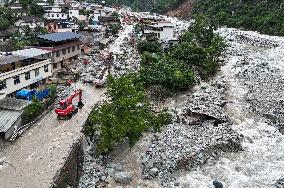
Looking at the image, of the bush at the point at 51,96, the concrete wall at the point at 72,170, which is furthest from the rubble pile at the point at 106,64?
the concrete wall at the point at 72,170

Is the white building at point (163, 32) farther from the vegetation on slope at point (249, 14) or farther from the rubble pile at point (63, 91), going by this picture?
the vegetation on slope at point (249, 14)

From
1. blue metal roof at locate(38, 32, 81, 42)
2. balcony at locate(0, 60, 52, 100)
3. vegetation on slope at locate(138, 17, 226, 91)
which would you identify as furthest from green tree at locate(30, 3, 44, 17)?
balcony at locate(0, 60, 52, 100)

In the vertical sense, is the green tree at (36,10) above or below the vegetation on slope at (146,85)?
above

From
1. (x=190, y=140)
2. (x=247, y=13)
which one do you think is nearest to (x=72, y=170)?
(x=190, y=140)

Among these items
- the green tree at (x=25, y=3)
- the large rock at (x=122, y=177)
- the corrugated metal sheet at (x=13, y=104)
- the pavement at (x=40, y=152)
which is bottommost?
the large rock at (x=122, y=177)

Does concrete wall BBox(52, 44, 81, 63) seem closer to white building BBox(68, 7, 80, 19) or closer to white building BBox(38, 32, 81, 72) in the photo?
white building BBox(38, 32, 81, 72)

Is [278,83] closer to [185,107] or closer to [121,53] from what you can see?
[185,107]

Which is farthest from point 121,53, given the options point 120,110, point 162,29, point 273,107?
point 120,110

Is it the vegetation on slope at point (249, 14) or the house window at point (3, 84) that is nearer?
the house window at point (3, 84)
